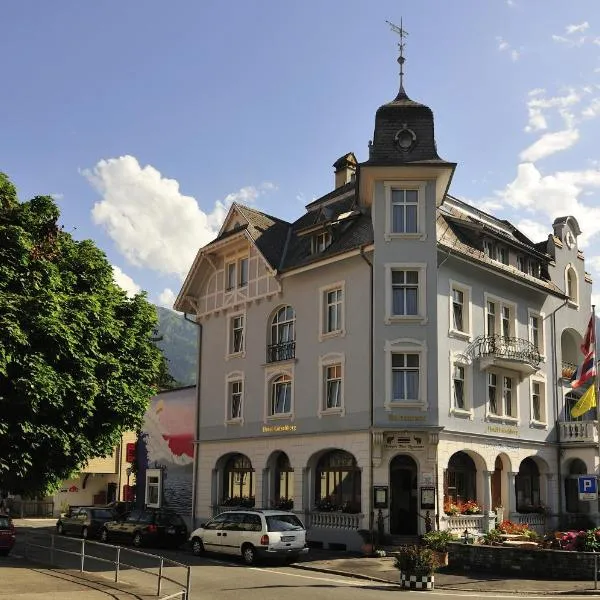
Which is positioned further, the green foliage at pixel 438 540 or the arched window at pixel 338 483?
the arched window at pixel 338 483

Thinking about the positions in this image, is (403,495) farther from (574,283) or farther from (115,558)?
(574,283)

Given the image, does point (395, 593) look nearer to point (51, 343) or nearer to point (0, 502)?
point (51, 343)

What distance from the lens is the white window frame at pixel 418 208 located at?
3175 centimetres

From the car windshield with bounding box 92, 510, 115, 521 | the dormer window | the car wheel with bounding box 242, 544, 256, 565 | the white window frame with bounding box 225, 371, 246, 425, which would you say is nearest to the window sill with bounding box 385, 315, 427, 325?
the dormer window

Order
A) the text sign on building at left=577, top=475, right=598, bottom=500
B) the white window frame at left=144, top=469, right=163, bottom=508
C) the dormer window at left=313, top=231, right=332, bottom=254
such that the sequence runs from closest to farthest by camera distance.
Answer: the text sign on building at left=577, top=475, right=598, bottom=500, the dormer window at left=313, top=231, right=332, bottom=254, the white window frame at left=144, top=469, right=163, bottom=508

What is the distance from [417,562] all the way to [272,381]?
15.7 metres

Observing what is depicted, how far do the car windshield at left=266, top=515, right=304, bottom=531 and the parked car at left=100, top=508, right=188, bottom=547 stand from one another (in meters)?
6.97

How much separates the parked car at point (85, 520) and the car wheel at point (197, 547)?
8.87 m

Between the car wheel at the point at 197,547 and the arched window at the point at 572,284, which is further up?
the arched window at the point at 572,284

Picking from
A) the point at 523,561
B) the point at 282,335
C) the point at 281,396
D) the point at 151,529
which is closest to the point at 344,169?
the point at 282,335

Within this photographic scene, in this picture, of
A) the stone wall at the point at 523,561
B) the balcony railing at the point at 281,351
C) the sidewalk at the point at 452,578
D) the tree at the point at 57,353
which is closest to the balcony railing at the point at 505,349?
the balcony railing at the point at 281,351

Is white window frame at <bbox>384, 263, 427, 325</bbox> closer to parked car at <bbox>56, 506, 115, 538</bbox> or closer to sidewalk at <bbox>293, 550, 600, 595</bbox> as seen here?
sidewalk at <bbox>293, 550, 600, 595</bbox>

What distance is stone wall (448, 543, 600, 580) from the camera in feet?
74.7

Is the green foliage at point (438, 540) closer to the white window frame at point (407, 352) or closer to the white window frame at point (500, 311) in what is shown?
the white window frame at point (407, 352)
